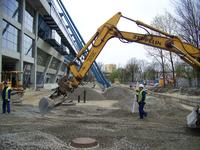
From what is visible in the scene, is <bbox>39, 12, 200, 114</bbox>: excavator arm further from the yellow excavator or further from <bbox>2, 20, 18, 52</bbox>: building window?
<bbox>2, 20, 18, 52</bbox>: building window

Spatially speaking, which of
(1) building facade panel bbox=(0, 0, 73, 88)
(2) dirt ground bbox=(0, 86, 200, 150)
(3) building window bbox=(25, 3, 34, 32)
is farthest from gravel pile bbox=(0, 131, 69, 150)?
(3) building window bbox=(25, 3, 34, 32)

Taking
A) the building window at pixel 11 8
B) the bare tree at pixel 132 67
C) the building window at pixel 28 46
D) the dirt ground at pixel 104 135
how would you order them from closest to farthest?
the dirt ground at pixel 104 135 → the building window at pixel 11 8 → the building window at pixel 28 46 → the bare tree at pixel 132 67

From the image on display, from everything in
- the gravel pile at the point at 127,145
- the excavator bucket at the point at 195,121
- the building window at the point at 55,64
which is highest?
the building window at the point at 55,64

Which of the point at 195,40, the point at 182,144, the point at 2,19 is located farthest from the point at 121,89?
the point at 182,144

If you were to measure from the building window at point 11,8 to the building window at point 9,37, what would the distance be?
148cm

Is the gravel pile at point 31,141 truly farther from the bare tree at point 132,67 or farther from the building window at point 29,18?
the bare tree at point 132,67

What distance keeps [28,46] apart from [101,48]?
3471 cm

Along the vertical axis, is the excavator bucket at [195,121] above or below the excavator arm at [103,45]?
below

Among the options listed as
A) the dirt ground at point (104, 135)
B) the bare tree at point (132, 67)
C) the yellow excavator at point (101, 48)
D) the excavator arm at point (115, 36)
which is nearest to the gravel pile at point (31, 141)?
the dirt ground at point (104, 135)

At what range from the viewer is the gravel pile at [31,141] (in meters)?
8.56

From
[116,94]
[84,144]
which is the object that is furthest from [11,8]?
[84,144]

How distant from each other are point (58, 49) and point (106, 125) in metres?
64.0

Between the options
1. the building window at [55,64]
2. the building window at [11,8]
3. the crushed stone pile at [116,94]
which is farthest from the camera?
the building window at [55,64]

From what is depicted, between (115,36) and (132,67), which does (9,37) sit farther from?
(132,67)
